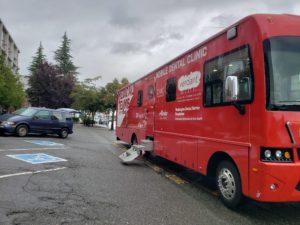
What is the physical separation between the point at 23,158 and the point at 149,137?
3.97 metres

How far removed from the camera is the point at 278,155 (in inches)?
171

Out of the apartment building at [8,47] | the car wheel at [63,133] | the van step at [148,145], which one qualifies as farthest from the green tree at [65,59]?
the van step at [148,145]

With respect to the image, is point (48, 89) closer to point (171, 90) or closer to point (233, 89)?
point (171, 90)

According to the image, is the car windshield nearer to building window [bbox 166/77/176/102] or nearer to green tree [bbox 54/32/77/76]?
building window [bbox 166/77/176/102]

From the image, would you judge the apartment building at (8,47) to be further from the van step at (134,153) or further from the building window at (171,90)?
the building window at (171,90)

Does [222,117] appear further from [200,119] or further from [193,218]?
[193,218]

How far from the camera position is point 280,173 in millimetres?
4297

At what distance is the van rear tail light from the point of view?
14.3 ft

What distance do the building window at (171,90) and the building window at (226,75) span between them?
1.74m

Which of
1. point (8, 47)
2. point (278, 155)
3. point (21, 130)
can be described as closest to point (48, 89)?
point (8, 47)

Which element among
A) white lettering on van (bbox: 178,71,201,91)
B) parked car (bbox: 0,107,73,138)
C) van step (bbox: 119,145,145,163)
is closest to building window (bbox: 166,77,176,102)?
white lettering on van (bbox: 178,71,201,91)

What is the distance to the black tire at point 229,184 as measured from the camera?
501 cm

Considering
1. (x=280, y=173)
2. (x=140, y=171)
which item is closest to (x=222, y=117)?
(x=280, y=173)

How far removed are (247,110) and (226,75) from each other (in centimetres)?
95
